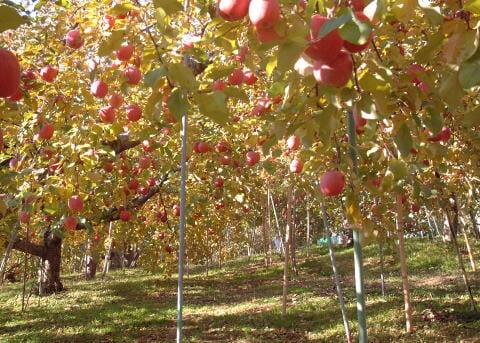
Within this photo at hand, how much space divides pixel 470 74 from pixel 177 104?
656mm

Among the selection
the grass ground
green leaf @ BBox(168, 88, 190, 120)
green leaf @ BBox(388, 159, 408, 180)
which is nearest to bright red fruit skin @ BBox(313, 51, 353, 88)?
green leaf @ BBox(168, 88, 190, 120)

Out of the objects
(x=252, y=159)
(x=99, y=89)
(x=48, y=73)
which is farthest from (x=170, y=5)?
(x=252, y=159)

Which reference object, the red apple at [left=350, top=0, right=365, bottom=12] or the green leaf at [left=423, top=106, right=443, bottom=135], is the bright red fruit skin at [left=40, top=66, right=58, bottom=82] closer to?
the red apple at [left=350, top=0, right=365, bottom=12]

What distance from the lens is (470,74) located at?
2.59ft

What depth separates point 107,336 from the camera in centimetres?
578

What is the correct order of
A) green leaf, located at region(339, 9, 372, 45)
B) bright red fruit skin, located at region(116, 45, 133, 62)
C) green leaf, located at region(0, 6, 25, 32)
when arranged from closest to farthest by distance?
green leaf, located at region(339, 9, 372, 45) → green leaf, located at region(0, 6, 25, 32) → bright red fruit skin, located at region(116, 45, 133, 62)

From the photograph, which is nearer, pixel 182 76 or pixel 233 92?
pixel 182 76

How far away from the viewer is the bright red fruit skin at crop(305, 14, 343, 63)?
946 millimetres

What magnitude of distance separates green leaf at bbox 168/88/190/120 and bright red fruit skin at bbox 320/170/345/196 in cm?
80

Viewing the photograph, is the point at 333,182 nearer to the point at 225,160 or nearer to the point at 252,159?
the point at 252,159

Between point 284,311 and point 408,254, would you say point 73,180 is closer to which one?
point 284,311

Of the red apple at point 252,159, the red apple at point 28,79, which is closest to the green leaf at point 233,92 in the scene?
the red apple at point 28,79

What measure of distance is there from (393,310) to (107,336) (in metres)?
3.89

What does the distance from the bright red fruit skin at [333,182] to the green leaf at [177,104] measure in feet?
2.63
